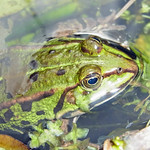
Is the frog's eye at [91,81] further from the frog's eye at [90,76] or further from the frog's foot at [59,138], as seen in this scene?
the frog's foot at [59,138]

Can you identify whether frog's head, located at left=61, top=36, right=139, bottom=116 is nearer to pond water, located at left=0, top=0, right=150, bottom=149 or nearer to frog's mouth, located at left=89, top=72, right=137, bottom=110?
frog's mouth, located at left=89, top=72, right=137, bottom=110

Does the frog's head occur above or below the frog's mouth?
above

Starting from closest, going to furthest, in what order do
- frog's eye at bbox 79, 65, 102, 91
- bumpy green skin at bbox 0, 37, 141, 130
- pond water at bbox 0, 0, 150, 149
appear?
frog's eye at bbox 79, 65, 102, 91 < bumpy green skin at bbox 0, 37, 141, 130 < pond water at bbox 0, 0, 150, 149

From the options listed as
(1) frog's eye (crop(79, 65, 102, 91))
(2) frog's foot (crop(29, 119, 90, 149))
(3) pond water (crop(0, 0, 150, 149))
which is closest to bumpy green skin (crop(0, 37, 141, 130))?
(1) frog's eye (crop(79, 65, 102, 91))

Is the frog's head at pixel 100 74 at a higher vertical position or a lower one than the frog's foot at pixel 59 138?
higher

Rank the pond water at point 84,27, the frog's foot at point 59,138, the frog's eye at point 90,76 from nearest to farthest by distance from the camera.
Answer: the frog's eye at point 90,76
the frog's foot at point 59,138
the pond water at point 84,27

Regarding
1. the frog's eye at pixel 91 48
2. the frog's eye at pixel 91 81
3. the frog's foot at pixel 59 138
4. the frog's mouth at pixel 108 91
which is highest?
the frog's eye at pixel 91 48

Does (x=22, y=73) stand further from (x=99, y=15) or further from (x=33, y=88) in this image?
(x=99, y=15)

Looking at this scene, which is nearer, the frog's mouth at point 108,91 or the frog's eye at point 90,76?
the frog's eye at point 90,76

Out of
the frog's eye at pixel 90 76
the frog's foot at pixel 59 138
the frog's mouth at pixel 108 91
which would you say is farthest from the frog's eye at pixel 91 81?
the frog's foot at pixel 59 138
